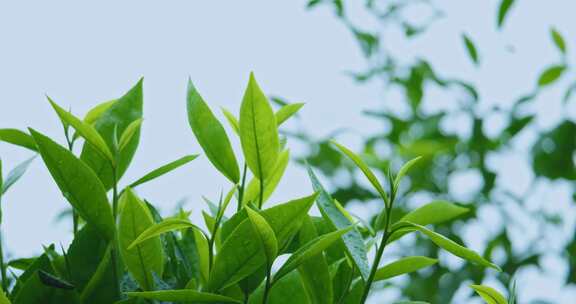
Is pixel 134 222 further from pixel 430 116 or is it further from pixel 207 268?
pixel 430 116

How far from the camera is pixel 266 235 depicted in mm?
261

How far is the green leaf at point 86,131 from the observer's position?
0.29 meters

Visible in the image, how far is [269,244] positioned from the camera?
0.26 metres

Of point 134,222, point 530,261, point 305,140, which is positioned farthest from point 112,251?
point 305,140

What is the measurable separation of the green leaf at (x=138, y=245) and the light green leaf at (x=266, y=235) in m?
0.05

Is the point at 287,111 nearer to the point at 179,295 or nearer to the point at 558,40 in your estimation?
the point at 179,295

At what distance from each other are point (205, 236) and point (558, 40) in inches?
32.0

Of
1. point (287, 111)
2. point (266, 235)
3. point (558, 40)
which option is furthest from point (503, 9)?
point (266, 235)

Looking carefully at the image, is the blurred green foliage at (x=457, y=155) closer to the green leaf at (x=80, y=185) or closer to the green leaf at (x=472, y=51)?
the green leaf at (x=472, y=51)

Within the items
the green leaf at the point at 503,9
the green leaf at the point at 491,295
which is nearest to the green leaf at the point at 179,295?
the green leaf at the point at 491,295

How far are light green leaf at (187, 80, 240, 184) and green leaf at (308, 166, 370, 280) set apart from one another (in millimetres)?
40

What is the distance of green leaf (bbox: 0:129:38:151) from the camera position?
0.33 metres

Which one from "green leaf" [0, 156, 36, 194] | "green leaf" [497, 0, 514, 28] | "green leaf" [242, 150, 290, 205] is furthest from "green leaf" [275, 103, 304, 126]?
"green leaf" [497, 0, 514, 28]

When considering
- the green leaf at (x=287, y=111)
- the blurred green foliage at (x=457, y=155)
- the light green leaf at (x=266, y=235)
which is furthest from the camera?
the blurred green foliage at (x=457, y=155)
